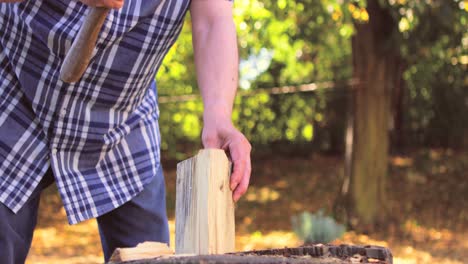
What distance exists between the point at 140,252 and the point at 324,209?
27.5 ft

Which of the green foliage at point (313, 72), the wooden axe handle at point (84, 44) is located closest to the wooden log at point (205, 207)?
the wooden axe handle at point (84, 44)

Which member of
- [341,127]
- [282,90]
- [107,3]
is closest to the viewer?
[107,3]

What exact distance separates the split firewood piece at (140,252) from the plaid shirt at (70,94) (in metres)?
0.57

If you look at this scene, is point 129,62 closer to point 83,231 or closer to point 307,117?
point 83,231

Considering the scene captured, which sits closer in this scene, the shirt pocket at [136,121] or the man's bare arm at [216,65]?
the man's bare arm at [216,65]

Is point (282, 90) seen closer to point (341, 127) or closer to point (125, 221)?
point (341, 127)

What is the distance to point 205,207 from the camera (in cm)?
165

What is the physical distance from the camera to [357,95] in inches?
356

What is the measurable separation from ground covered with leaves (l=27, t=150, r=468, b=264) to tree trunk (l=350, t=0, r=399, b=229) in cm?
34

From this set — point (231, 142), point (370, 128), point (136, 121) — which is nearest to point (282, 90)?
point (370, 128)

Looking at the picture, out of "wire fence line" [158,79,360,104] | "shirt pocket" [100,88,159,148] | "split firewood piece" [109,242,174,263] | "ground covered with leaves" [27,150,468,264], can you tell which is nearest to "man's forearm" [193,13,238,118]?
"shirt pocket" [100,88,159,148]

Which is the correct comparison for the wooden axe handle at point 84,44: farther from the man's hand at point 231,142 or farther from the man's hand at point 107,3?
the man's hand at point 231,142

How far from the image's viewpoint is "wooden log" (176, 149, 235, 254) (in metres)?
1.64

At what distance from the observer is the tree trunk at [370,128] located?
877cm
